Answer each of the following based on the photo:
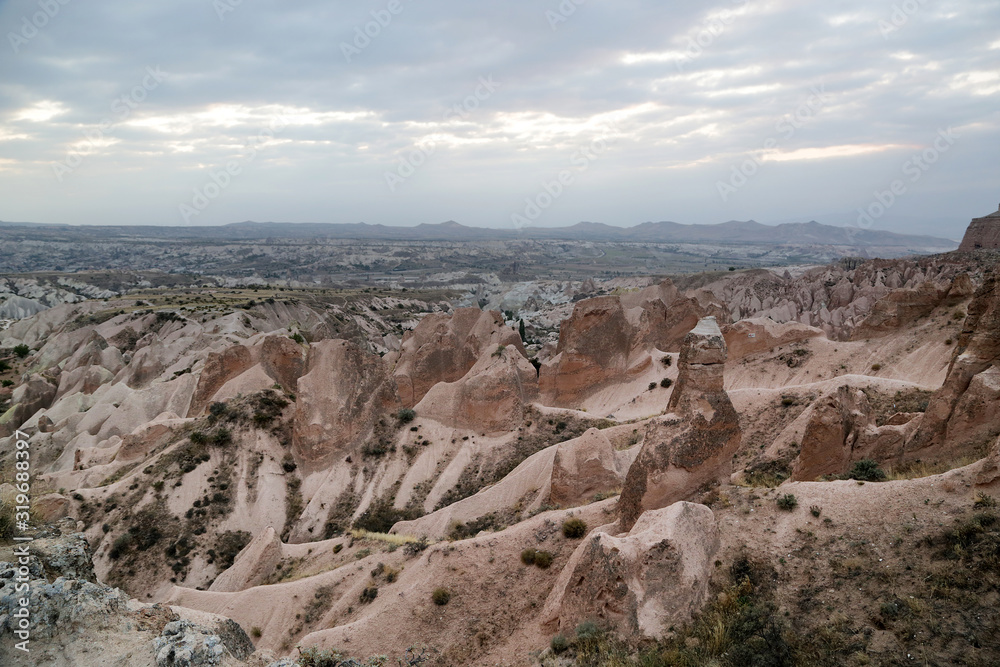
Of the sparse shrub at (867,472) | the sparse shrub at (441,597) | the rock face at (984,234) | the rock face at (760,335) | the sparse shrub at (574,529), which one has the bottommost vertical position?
the sparse shrub at (441,597)

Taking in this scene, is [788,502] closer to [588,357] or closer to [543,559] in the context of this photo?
[543,559]

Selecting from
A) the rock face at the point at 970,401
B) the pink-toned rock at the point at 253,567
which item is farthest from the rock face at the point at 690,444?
the pink-toned rock at the point at 253,567

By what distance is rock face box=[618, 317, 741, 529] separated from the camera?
14820 millimetres

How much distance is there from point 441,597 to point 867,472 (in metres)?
13.2

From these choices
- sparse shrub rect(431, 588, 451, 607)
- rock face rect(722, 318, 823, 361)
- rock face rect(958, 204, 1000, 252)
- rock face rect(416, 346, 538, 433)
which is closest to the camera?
sparse shrub rect(431, 588, 451, 607)

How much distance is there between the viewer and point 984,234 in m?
76.0

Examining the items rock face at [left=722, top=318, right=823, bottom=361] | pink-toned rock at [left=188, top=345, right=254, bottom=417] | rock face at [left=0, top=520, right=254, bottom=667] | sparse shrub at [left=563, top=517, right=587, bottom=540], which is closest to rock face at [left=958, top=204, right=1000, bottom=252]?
rock face at [left=722, top=318, right=823, bottom=361]

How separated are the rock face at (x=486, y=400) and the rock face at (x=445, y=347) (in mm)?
3049

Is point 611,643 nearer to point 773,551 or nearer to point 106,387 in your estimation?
point 773,551

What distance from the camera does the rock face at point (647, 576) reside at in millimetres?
11414

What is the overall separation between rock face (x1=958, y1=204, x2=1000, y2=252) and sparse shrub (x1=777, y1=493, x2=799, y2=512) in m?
84.3

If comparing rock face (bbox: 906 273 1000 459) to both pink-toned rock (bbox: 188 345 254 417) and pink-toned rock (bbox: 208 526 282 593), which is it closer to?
pink-toned rock (bbox: 208 526 282 593)

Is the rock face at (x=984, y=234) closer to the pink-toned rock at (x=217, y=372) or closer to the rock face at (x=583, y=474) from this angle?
the rock face at (x=583, y=474)

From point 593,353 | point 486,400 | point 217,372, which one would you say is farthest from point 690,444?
point 217,372
